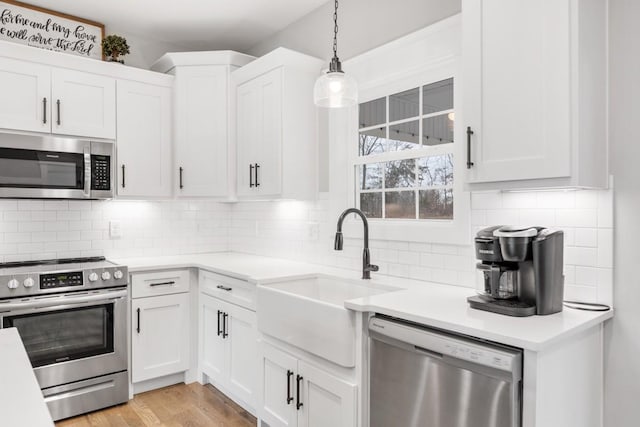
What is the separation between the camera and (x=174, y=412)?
2824 millimetres

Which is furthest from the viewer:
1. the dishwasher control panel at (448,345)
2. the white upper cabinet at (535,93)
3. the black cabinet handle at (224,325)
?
the black cabinet handle at (224,325)

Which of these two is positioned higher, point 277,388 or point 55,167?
point 55,167

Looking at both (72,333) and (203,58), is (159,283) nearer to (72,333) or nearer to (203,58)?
(72,333)

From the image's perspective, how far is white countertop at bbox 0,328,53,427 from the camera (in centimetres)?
86

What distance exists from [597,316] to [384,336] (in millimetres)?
796

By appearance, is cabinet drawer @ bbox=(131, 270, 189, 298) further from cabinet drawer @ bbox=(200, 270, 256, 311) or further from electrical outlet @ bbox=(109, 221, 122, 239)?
electrical outlet @ bbox=(109, 221, 122, 239)

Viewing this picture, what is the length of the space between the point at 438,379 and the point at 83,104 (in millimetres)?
2913

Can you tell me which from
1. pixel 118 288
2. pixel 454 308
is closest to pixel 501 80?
pixel 454 308

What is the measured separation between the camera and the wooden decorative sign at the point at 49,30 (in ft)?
10.1

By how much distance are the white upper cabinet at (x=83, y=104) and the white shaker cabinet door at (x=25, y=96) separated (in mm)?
47

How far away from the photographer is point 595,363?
5.59 feet

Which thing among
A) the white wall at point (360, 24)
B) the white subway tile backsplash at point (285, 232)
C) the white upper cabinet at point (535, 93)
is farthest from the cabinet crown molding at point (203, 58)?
the white upper cabinet at point (535, 93)

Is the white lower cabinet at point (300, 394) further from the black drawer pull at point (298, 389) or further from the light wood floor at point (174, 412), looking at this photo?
the light wood floor at point (174, 412)

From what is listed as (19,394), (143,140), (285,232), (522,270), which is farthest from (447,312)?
(143,140)
